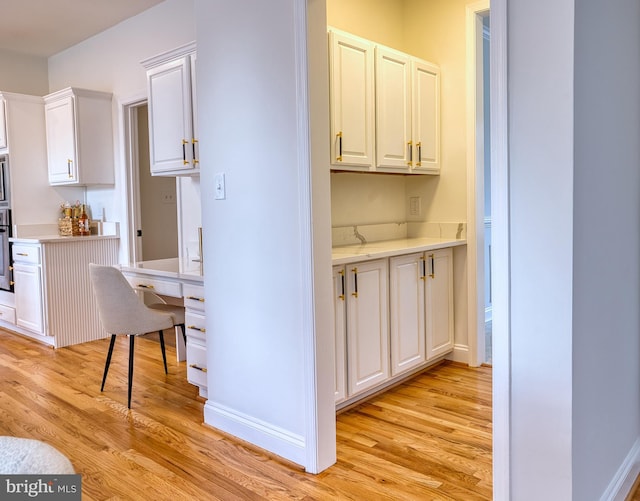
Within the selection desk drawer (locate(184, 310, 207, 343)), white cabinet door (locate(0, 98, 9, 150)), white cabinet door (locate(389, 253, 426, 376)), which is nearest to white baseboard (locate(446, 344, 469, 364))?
white cabinet door (locate(389, 253, 426, 376))

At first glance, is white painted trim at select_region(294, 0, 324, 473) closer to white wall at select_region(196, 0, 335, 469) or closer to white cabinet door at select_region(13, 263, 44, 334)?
white wall at select_region(196, 0, 335, 469)

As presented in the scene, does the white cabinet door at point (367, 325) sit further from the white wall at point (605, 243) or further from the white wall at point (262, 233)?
the white wall at point (605, 243)

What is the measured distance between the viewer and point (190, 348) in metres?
3.18

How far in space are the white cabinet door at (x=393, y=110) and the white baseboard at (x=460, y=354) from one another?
1272 millimetres

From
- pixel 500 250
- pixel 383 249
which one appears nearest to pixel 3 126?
pixel 383 249

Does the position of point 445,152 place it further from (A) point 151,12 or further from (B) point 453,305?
(A) point 151,12

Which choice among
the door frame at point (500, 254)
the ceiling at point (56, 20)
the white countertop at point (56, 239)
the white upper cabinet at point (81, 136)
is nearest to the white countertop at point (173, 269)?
the white countertop at point (56, 239)

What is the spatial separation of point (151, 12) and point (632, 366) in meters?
4.12

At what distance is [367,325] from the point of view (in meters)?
2.94

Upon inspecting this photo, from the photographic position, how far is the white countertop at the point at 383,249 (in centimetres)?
279

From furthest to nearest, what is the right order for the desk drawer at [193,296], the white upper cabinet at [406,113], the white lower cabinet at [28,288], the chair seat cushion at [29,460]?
the white lower cabinet at [28,288] < the white upper cabinet at [406,113] < the desk drawer at [193,296] < the chair seat cushion at [29,460]

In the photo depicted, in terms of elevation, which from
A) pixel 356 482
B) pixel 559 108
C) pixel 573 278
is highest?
pixel 559 108

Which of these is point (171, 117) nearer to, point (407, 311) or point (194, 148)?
point (194, 148)

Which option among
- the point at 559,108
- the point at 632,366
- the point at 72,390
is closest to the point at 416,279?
the point at 632,366
